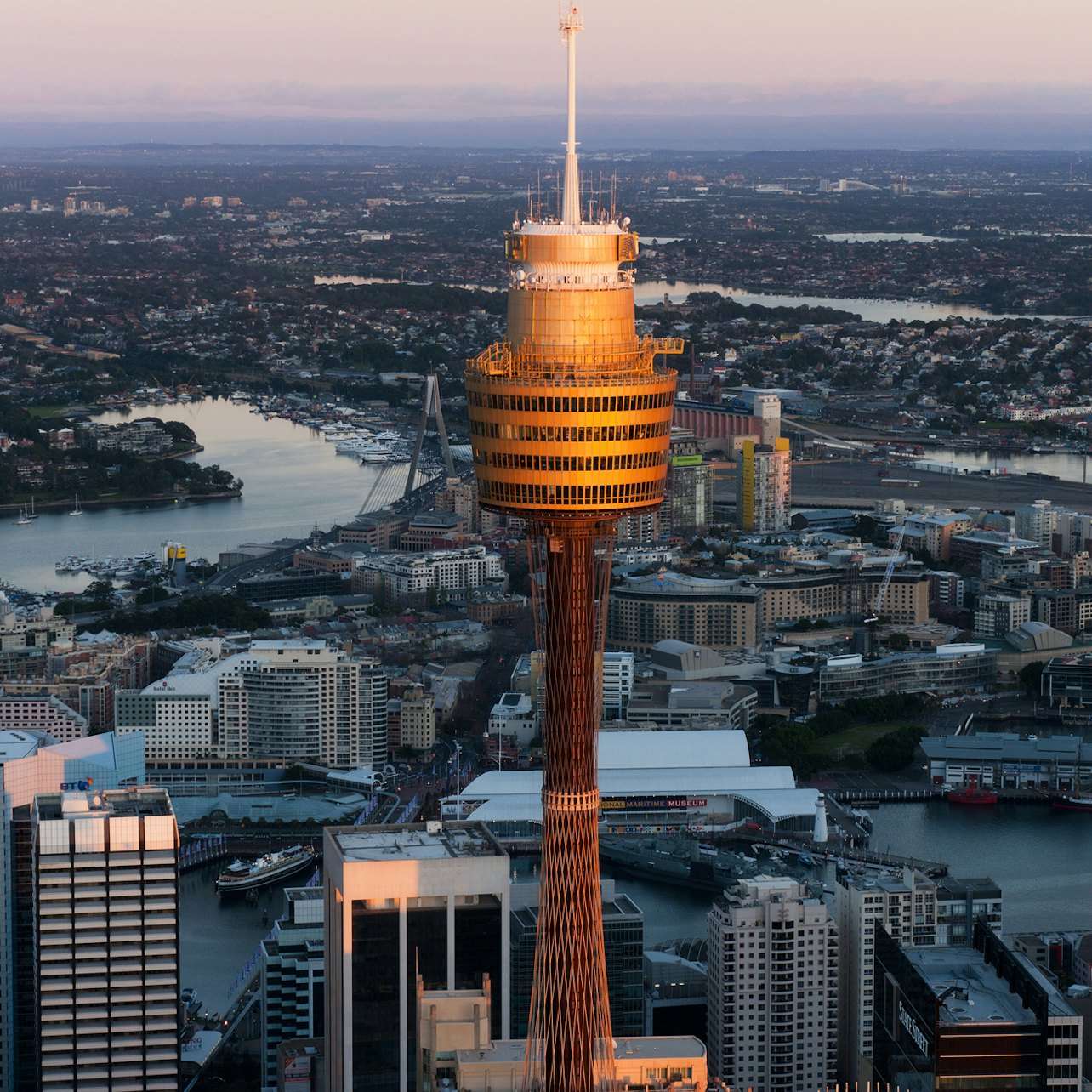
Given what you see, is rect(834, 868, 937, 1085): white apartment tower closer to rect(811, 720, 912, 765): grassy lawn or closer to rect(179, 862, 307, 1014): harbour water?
rect(179, 862, 307, 1014): harbour water

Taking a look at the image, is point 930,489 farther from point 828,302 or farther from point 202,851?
point 828,302

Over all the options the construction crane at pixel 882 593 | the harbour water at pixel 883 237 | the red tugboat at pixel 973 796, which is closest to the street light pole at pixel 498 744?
the red tugboat at pixel 973 796

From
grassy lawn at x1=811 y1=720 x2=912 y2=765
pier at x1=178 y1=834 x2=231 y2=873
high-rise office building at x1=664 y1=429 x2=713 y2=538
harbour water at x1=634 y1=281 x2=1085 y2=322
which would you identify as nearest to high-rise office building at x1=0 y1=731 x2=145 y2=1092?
pier at x1=178 y1=834 x2=231 y2=873

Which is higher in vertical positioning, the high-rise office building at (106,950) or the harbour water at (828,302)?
the high-rise office building at (106,950)

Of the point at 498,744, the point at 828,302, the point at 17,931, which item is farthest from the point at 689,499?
the point at 828,302

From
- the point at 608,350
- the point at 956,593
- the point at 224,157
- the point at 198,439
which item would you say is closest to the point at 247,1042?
the point at 608,350

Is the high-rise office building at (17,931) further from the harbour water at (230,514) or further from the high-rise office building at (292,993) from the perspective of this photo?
the harbour water at (230,514)
